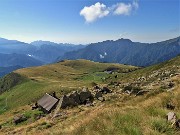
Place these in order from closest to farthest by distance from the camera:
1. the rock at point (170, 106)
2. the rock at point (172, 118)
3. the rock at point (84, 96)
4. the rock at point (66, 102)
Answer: the rock at point (172, 118)
the rock at point (170, 106)
the rock at point (66, 102)
the rock at point (84, 96)

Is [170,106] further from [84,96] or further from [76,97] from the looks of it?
[84,96]

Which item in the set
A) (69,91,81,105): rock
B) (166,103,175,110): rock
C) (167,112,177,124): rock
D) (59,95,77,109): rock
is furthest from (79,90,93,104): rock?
(167,112,177,124): rock

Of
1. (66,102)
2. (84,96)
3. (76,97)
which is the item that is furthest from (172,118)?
(84,96)

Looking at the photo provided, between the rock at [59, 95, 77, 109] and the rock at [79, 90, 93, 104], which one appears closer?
the rock at [59, 95, 77, 109]

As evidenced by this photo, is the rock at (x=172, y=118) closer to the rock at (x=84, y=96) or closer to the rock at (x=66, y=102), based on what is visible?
the rock at (x=66, y=102)

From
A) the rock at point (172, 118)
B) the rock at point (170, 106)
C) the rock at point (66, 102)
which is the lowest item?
the rock at point (66, 102)

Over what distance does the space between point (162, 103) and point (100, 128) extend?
587 cm

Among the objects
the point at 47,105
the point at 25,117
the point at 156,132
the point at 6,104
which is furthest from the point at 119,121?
the point at 6,104

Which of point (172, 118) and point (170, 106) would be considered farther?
point (170, 106)

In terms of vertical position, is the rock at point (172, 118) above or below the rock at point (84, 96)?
above

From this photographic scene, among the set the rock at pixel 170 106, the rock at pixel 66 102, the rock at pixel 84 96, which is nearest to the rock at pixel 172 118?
the rock at pixel 170 106

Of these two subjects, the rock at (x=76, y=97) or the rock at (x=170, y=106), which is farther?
the rock at (x=76, y=97)

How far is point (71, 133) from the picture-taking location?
11531 mm

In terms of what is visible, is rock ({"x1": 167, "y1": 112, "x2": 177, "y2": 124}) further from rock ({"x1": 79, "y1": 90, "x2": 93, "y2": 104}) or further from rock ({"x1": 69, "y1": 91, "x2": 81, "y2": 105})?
rock ({"x1": 79, "y1": 90, "x2": 93, "y2": 104})
